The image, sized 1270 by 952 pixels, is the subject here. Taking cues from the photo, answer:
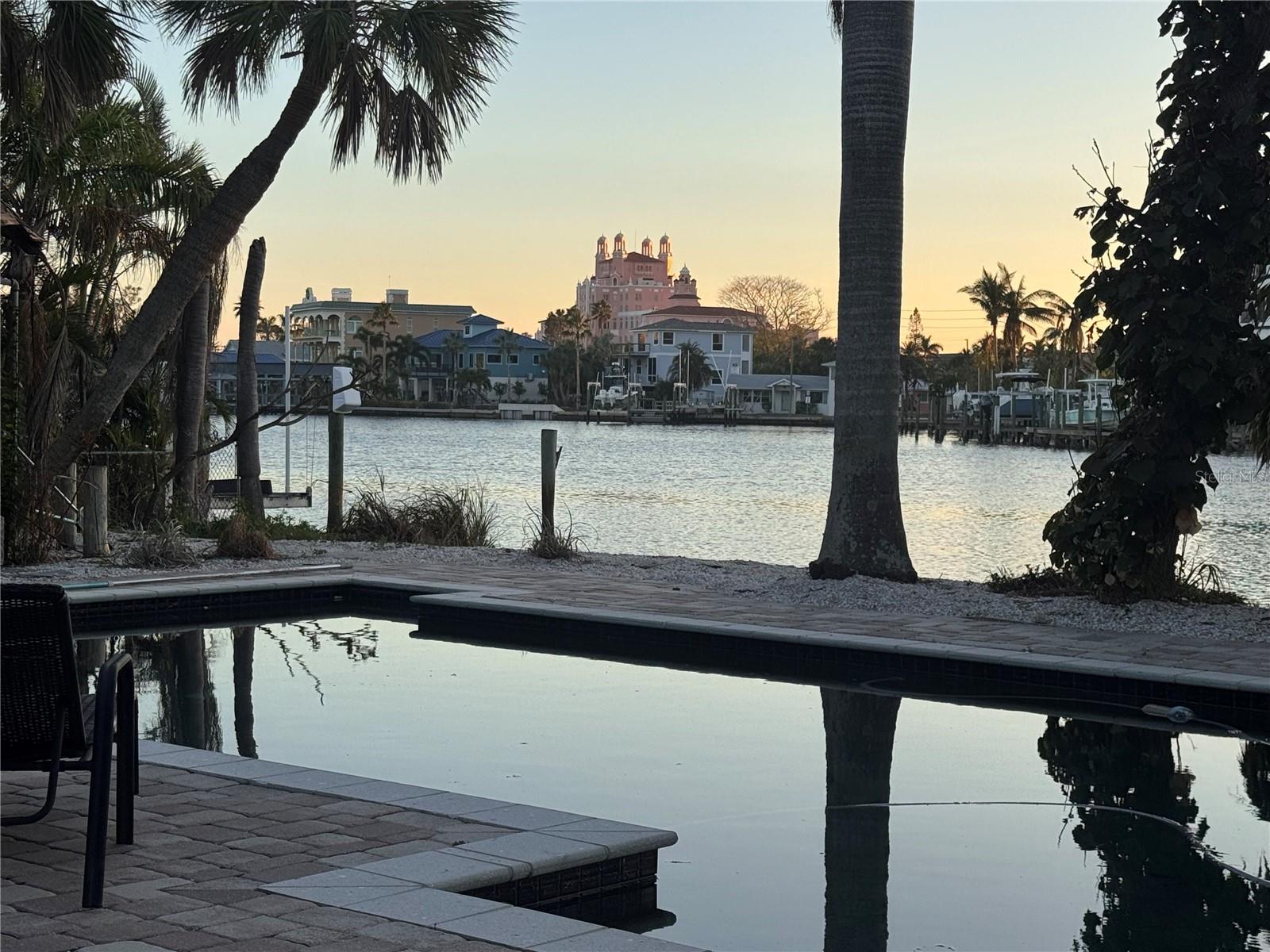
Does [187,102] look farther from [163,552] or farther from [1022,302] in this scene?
[1022,302]

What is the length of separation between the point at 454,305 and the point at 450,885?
4920 inches

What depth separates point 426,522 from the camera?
1684 centimetres

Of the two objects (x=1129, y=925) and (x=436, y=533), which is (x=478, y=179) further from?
(x=1129, y=925)

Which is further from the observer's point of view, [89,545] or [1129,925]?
[89,545]

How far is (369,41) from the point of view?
44.9 feet

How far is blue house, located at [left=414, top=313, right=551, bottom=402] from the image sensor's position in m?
115

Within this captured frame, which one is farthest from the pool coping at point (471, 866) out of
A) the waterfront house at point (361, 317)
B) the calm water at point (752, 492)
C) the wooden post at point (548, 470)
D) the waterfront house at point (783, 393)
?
the waterfront house at point (783, 393)

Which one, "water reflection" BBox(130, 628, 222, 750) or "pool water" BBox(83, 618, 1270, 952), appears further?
"water reflection" BBox(130, 628, 222, 750)

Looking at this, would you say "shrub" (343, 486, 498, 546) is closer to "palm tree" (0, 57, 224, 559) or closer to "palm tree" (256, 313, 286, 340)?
"palm tree" (0, 57, 224, 559)

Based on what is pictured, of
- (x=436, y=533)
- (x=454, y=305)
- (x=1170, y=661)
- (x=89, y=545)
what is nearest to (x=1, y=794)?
(x=1170, y=661)

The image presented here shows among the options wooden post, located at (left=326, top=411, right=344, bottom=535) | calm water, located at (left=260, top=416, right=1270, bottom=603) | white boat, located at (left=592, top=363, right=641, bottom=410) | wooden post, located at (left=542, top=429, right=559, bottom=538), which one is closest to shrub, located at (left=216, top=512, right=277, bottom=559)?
wooden post, located at (left=542, top=429, right=559, bottom=538)

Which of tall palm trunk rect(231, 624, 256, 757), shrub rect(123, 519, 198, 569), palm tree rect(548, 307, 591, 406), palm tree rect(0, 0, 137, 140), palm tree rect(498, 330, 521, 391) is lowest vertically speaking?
tall palm trunk rect(231, 624, 256, 757)

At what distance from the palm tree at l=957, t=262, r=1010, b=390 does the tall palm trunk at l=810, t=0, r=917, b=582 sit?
83.7m

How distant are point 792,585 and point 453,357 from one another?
105 metres
